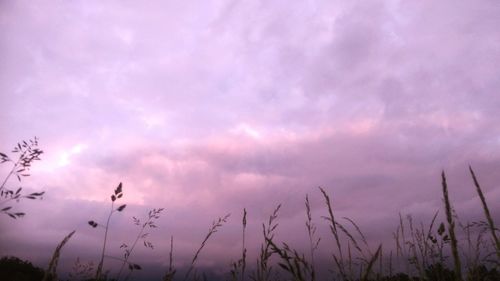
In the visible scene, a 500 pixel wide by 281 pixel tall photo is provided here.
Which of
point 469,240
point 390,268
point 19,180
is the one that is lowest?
point 390,268

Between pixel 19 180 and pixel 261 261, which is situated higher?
pixel 19 180

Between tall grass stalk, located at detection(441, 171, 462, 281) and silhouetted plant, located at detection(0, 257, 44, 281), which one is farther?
silhouetted plant, located at detection(0, 257, 44, 281)

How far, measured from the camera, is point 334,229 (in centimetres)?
322

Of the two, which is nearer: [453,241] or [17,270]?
[453,241]

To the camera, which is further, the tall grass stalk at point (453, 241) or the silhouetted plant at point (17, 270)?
the silhouetted plant at point (17, 270)

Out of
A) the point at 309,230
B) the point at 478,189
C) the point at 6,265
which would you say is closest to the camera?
the point at 478,189

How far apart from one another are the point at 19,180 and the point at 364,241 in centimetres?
394

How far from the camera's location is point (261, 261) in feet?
11.4

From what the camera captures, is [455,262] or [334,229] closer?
[455,262]

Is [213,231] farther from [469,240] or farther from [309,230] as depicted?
[469,240]

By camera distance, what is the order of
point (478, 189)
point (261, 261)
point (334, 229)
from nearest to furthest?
1. point (478, 189)
2. point (334, 229)
3. point (261, 261)

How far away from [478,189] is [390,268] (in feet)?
7.38

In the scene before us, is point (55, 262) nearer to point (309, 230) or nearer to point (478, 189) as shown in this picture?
point (478, 189)

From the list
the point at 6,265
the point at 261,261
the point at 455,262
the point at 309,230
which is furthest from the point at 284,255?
the point at 6,265
